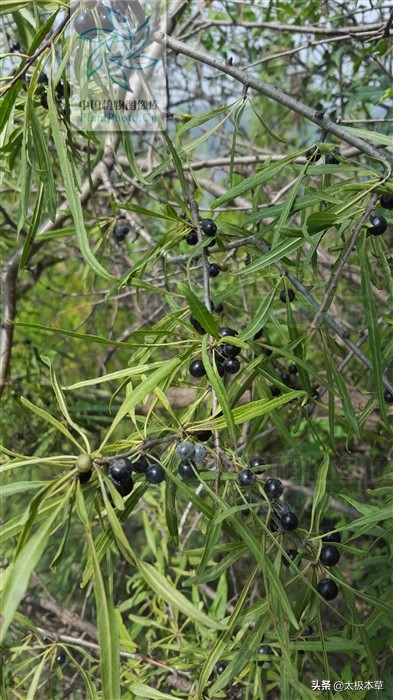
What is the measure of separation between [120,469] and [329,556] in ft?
1.57

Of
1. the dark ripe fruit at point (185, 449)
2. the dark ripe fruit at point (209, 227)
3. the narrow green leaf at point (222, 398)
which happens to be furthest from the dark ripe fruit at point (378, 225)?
the dark ripe fruit at point (185, 449)

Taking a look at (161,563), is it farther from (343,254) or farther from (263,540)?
(343,254)

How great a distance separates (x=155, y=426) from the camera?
3.16 feet

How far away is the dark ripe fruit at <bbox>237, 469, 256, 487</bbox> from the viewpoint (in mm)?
913

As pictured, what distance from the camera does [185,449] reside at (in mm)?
843

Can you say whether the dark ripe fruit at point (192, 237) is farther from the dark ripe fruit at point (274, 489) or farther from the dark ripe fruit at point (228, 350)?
the dark ripe fruit at point (274, 489)

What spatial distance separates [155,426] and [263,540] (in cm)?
24

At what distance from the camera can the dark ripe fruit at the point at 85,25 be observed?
44.3 inches

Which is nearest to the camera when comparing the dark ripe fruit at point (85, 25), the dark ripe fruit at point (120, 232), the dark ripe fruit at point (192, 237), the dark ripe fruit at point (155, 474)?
the dark ripe fruit at point (155, 474)

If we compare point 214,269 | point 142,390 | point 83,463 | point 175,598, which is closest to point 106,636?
point 175,598

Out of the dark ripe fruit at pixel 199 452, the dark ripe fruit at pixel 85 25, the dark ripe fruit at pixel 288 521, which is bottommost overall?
the dark ripe fruit at pixel 288 521

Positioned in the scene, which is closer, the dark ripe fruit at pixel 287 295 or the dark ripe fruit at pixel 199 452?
the dark ripe fruit at pixel 199 452

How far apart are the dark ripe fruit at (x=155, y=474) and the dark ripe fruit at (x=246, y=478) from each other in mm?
155

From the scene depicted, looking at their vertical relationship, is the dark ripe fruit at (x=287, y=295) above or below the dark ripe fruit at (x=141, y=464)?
below
